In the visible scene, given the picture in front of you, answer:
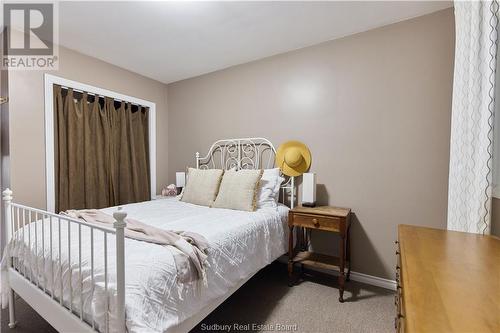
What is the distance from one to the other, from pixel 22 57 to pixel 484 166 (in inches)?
151

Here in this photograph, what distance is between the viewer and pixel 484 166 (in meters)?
1.39

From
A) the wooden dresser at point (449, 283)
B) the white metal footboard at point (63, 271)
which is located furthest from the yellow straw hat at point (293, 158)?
the white metal footboard at point (63, 271)

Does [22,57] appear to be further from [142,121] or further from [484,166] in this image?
[484,166]

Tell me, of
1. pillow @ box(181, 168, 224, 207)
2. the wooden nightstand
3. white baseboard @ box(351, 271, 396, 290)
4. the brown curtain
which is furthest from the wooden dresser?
the brown curtain

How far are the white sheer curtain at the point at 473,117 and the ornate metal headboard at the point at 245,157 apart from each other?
4.66 ft

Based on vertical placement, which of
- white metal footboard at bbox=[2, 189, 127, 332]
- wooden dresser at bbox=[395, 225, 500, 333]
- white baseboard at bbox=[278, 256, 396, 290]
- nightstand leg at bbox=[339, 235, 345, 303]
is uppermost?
wooden dresser at bbox=[395, 225, 500, 333]

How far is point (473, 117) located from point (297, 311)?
180 centimetres

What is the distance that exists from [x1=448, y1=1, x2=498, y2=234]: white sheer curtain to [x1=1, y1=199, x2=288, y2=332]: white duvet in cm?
139

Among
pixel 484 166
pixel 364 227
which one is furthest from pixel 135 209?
pixel 484 166

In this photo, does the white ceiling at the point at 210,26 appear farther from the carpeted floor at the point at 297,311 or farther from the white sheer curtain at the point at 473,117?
the carpeted floor at the point at 297,311

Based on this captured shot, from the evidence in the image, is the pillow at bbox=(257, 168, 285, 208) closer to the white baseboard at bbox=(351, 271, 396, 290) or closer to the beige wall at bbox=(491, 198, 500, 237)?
the white baseboard at bbox=(351, 271, 396, 290)

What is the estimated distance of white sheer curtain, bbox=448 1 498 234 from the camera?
1.37 m

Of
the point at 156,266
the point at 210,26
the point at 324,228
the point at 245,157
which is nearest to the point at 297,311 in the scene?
the point at 324,228

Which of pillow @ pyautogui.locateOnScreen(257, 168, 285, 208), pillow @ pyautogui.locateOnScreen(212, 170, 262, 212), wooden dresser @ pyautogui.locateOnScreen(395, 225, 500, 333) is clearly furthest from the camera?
pillow @ pyautogui.locateOnScreen(257, 168, 285, 208)
